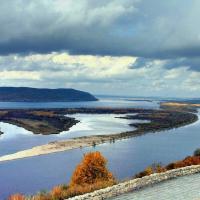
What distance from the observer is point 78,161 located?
258 ft

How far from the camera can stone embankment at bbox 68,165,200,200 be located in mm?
19906

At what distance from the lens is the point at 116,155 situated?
3300 inches

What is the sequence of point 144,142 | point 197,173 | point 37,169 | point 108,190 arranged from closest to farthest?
point 108,190 → point 197,173 → point 37,169 → point 144,142

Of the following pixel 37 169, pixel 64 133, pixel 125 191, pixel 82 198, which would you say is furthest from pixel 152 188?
pixel 64 133

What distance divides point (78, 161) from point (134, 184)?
2252 inches

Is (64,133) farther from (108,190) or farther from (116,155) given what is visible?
(108,190)

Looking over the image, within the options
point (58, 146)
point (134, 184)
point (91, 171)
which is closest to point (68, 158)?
point (58, 146)

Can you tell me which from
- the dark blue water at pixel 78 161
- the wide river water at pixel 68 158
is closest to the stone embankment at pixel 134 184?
the wide river water at pixel 68 158

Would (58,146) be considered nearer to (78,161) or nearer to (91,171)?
(78,161)

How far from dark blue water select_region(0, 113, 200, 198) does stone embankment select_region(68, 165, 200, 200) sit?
3298 centimetres

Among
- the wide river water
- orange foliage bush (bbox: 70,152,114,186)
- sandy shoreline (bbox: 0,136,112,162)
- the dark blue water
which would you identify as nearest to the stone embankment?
orange foliage bush (bbox: 70,152,114,186)

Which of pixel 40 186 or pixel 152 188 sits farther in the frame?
pixel 40 186

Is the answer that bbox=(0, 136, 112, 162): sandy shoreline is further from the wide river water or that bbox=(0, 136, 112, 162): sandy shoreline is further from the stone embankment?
the stone embankment

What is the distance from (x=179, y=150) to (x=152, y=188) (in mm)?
72514
